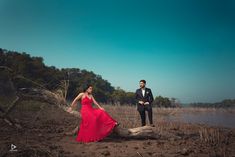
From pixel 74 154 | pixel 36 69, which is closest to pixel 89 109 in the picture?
pixel 74 154

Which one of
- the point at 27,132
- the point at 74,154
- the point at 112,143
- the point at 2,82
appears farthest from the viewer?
the point at 2,82

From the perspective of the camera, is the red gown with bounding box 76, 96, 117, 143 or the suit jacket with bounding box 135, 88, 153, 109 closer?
the red gown with bounding box 76, 96, 117, 143

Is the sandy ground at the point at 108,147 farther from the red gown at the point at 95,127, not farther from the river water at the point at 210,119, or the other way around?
the river water at the point at 210,119

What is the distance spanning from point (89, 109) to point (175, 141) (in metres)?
3.05

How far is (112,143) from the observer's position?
7328mm

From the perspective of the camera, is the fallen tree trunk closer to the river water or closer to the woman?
the woman

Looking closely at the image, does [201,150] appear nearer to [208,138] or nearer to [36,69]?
[208,138]

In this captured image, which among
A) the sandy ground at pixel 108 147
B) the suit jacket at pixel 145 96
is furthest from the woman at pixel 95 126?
the suit jacket at pixel 145 96

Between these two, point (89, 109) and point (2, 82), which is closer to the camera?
point (89, 109)

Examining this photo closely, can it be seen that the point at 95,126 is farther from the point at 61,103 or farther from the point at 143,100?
the point at 143,100

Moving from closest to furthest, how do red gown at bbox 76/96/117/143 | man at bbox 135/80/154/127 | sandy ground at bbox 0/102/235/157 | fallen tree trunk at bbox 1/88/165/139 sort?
1. sandy ground at bbox 0/102/235/157
2. red gown at bbox 76/96/117/143
3. fallen tree trunk at bbox 1/88/165/139
4. man at bbox 135/80/154/127

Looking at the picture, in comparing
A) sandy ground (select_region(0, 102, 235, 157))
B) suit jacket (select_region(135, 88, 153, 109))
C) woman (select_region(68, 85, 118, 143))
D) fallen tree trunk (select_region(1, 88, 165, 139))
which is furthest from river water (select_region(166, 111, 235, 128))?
woman (select_region(68, 85, 118, 143))

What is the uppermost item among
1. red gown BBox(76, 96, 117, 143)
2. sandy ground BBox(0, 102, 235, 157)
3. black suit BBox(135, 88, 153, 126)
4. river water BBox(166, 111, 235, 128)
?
black suit BBox(135, 88, 153, 126)

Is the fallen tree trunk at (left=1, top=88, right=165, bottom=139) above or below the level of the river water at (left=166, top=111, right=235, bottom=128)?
above
